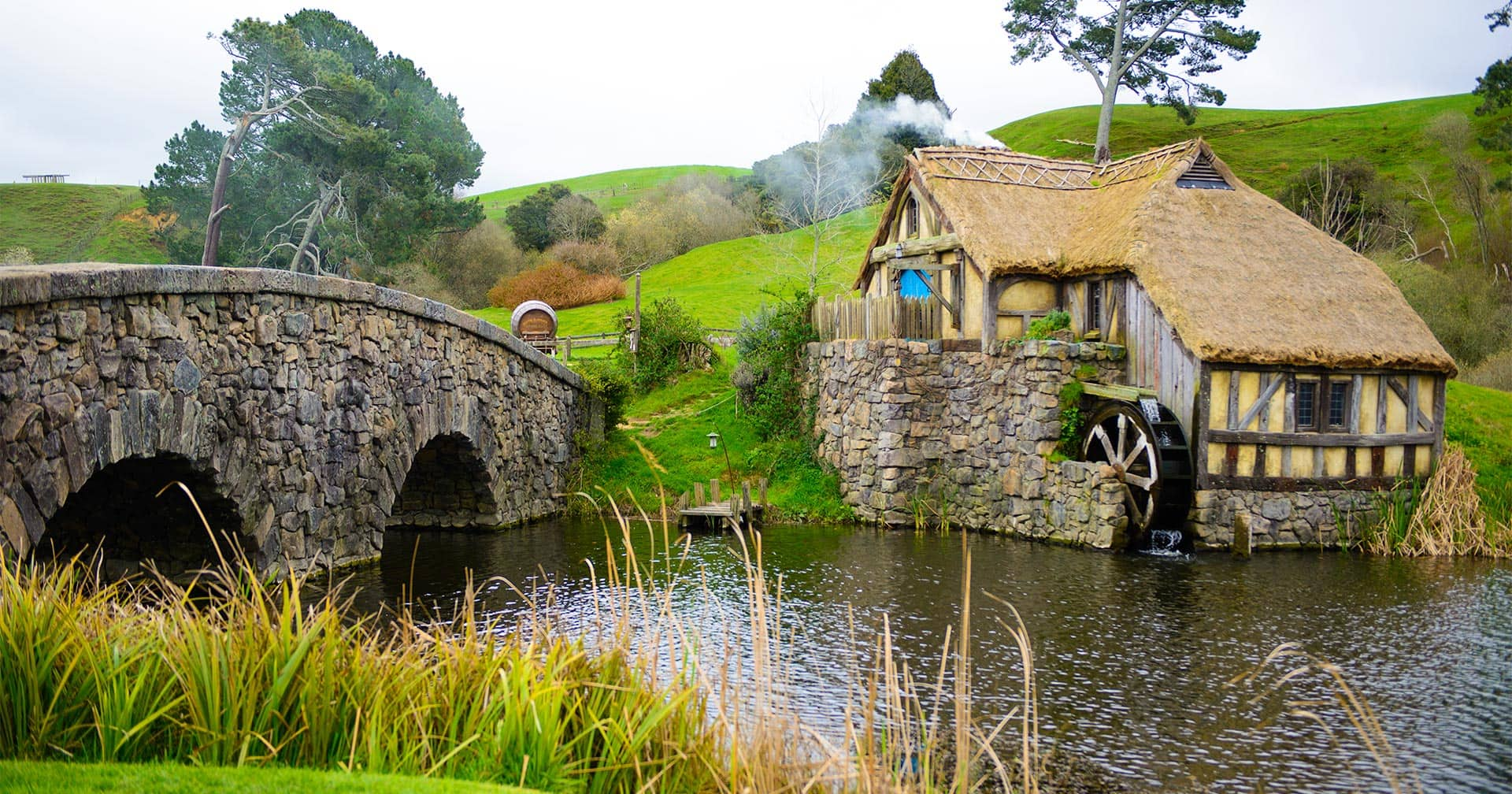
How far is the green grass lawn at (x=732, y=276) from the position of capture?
36188 mm

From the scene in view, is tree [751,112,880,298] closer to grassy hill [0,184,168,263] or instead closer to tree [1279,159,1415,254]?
tree [1279,159,1415,254]

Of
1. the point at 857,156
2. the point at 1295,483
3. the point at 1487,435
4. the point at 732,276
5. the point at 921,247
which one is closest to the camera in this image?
the point at 1295,483

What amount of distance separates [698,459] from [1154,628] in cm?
1272

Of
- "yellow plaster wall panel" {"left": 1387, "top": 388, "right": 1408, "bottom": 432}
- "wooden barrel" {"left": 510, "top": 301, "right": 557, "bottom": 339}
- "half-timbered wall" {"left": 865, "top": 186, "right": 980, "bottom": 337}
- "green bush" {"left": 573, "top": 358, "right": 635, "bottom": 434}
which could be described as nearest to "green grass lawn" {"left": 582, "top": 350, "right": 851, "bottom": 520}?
"green bush" {"left": 573, "top": 358, "right": 635, "bottom": 434}

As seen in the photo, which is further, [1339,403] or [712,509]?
[712,509]

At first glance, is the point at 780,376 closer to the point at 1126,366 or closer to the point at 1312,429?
the point at 1126,366

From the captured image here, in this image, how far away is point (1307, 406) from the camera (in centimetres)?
1747

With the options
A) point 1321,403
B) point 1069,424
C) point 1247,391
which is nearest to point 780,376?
point 1069,424

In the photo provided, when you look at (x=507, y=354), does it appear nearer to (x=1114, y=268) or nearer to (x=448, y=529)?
(x=448, y=529)

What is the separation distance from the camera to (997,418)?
1961cm

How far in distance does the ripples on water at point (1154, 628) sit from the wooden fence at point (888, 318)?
4.26 m

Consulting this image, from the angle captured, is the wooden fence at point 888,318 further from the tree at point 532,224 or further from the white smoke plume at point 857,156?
the tree at point 532,224

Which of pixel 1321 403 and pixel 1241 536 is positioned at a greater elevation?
pixel 1321 403

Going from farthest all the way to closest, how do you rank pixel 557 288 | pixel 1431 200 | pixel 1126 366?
pixel 557 288 → pixel 1431 200 → pixel 1126 366
